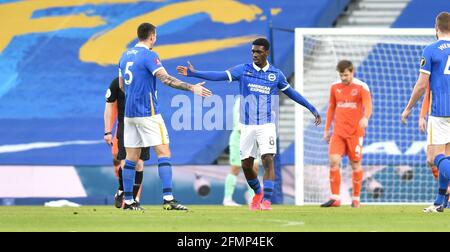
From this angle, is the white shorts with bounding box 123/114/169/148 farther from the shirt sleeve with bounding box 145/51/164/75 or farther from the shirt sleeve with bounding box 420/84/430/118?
the shirt sleeve with bounding box 420/84/430/118

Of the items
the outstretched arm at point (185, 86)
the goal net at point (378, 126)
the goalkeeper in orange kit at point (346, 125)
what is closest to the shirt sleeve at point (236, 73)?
the outstretched arm at point (185, 86)

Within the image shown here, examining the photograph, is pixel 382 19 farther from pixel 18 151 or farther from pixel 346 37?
pixel 18 151

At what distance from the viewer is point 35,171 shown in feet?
65.5

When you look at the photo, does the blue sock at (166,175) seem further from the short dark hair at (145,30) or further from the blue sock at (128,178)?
the short dark hair at (145,30)

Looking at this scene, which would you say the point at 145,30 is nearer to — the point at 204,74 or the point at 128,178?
the point at 204,74

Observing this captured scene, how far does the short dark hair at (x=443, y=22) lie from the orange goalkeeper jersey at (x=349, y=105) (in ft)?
11.3

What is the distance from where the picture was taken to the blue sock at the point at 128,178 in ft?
42.2

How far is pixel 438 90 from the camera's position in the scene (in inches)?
486

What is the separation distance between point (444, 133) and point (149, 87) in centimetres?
342

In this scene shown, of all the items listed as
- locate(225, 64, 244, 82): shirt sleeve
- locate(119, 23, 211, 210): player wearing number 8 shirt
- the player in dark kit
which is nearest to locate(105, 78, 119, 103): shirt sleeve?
the player in dark kit

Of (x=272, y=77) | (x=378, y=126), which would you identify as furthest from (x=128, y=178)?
(x=378, y=126)

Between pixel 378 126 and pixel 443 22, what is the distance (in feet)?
29.9

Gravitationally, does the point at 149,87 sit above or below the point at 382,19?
below
